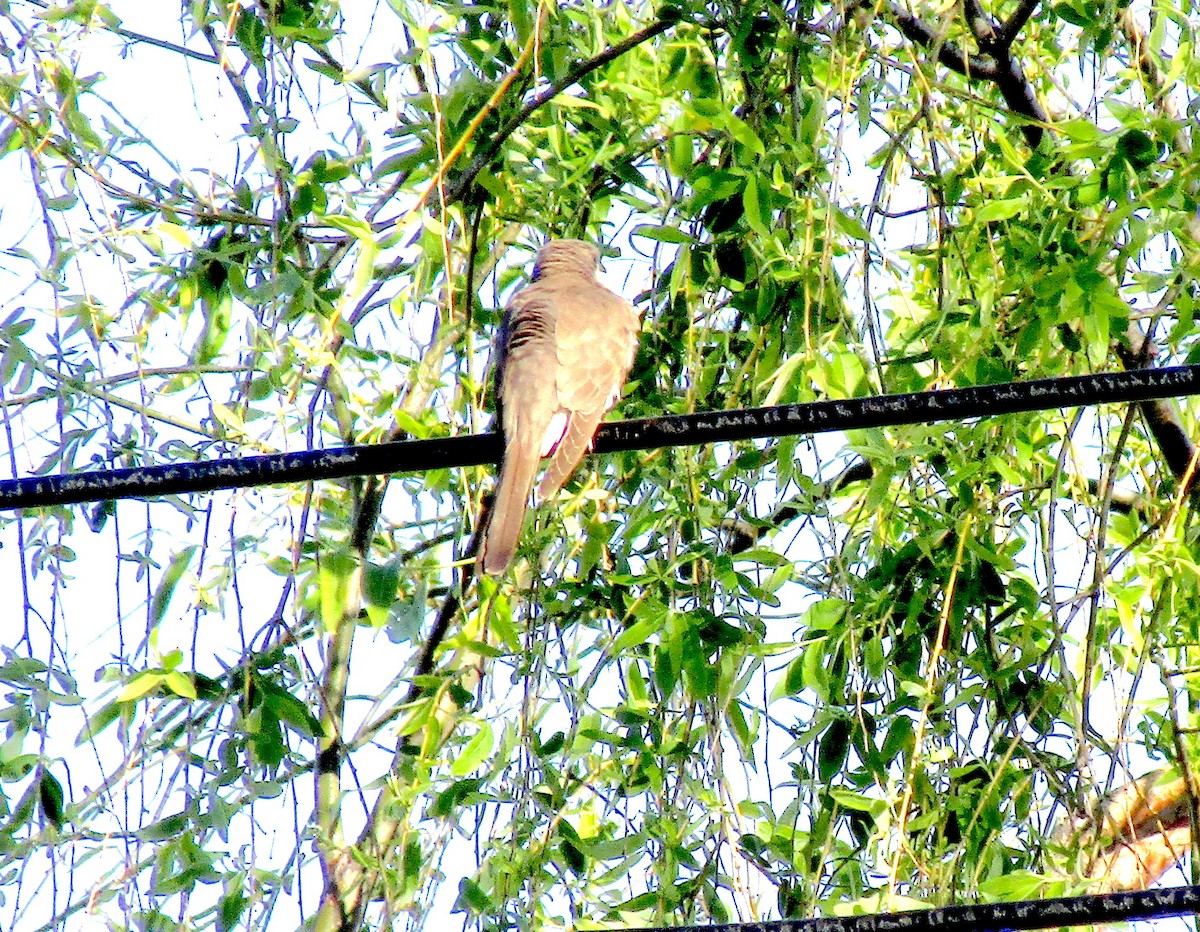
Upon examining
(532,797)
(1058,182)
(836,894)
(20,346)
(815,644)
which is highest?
(1058,182)

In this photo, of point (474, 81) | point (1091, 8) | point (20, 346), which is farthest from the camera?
point (1091, 8)

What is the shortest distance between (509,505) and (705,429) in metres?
0.88

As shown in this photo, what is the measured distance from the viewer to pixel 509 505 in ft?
9.37

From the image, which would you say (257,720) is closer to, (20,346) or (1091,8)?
(20,346)

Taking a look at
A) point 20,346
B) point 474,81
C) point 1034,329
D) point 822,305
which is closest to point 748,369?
point 822,305

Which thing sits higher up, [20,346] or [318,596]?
[20,346]

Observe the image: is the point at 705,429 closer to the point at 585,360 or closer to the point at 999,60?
→ the point at 585,360

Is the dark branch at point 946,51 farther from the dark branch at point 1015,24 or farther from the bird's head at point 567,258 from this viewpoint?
the bird's head at point 567,258

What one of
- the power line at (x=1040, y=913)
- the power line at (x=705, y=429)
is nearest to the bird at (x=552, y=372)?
the power line at (x=705, y=429)

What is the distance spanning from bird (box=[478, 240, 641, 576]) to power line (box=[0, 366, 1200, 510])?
27.8 inches

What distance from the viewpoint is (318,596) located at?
2.65m

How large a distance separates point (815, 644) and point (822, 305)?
0.56m

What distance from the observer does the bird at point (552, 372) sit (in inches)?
114

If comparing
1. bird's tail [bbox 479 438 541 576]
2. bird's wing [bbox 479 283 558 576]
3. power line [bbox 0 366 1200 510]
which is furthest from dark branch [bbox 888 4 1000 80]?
power line [bbox 0 366 1200 510]
